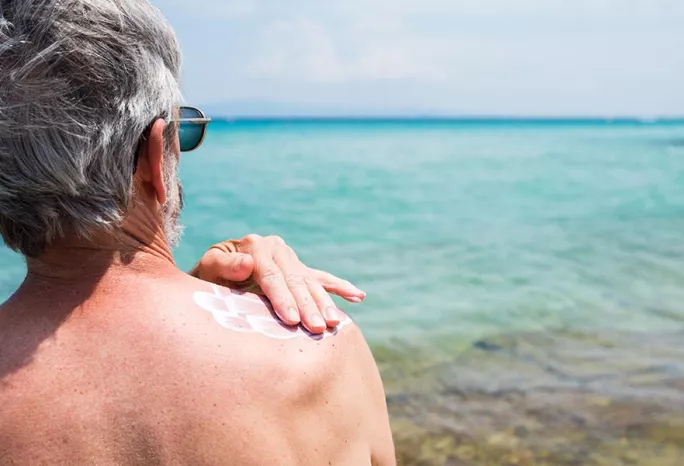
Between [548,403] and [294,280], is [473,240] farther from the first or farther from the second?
[294,280]

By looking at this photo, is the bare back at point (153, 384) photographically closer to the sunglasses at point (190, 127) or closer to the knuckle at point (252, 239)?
the sunglasses at point (190, 127)

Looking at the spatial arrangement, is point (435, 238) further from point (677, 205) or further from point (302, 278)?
point (302, 278)

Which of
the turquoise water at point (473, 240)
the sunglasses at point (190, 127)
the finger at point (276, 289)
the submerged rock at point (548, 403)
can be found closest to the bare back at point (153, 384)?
the finger at point (276, 289)

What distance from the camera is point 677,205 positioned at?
16078mm

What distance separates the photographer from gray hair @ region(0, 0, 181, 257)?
59.6 inches

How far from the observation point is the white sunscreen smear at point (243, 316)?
5.76 feet

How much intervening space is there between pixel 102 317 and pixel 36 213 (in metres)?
0.26

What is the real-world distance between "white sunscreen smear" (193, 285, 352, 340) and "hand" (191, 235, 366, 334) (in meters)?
0.03

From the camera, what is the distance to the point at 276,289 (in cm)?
202

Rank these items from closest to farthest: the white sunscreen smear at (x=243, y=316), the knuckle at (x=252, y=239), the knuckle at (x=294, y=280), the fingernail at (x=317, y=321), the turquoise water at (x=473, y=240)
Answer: the white sunscreen smear at (x=243, y=316) < the fingernail at (x=317, y=321) < the knuckle at (x=294, y=280) < the knuckle at (x=252, y=239) < the turquoise water at (x=473, y=240)

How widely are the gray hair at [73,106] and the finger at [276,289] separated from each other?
46cm

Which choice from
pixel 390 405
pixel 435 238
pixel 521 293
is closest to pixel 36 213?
pixel 390 405

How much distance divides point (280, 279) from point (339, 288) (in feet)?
0.74

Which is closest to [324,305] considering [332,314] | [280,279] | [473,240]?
[332,314]
